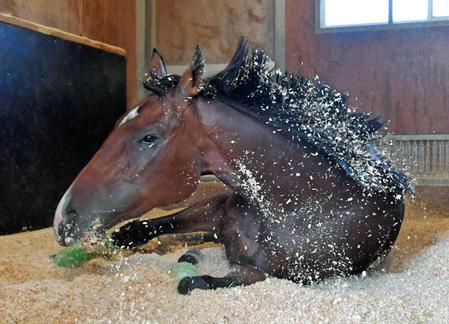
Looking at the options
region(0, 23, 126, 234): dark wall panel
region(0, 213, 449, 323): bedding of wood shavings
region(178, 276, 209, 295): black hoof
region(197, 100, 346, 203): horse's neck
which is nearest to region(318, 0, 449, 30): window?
region(0, 23, 126, 234): dark wall panel

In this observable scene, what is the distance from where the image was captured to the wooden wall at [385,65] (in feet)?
11.4

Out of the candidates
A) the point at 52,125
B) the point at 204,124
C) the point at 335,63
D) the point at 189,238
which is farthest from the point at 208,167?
the point at 335,63

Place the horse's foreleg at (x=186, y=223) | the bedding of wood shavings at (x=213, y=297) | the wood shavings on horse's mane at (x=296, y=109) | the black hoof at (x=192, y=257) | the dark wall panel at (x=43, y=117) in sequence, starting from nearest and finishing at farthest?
the bedding of wood shavings at (x=213, y=297), the wood shavings on horse's mane at (x=296, y=109), the black hoof at (x=192, y=257), the horse's foreleg at (x=186, y=223), the dark wall panel at (x=43, y=117)

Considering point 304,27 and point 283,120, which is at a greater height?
point 304,27

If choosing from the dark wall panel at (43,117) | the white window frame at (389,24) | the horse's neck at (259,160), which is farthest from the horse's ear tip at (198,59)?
the white window frame at (389,24)

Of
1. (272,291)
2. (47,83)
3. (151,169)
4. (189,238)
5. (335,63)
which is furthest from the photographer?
(335,63)

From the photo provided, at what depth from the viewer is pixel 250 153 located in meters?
1.67

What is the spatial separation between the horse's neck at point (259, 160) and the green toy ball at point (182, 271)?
12.8 inches

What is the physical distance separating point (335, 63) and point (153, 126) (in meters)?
2.34

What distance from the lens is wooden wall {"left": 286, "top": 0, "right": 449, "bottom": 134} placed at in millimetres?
3471

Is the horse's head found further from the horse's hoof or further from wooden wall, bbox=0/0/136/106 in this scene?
wooden wall, bbox=0/0/136/106

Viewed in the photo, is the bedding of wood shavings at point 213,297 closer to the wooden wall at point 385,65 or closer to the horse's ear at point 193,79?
the horse's ear at point 193,79

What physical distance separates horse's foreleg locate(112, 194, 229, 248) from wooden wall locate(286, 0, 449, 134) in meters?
A: 1.72

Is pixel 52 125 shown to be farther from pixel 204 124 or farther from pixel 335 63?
pixel 335 63
